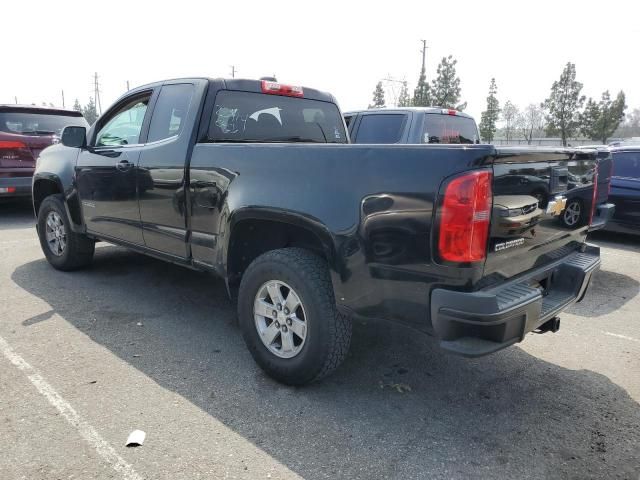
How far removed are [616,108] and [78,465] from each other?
49.1 m

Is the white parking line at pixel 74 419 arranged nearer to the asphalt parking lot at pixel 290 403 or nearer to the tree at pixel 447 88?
the asphalt parking lot at pixel 290 403

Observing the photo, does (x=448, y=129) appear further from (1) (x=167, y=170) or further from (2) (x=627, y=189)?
(1) (x=167, y=170)

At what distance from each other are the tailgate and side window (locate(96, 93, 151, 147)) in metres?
3.10

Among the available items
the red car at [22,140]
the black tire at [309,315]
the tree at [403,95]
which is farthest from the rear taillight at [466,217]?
the tree at [403,95]

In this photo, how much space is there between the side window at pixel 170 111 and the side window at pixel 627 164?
677 centimetres

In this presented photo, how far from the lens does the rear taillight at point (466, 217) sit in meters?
2.25

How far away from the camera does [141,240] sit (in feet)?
A: 14.0

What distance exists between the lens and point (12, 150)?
27.8 feet

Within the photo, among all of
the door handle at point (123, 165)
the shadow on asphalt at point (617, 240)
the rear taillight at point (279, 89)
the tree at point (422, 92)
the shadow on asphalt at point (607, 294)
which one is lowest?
the shadow on asphalt at point (617, 240)

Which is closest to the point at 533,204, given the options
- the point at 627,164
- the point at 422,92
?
the point at 627,164

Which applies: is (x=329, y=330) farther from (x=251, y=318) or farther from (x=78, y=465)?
(x=78, y=465)

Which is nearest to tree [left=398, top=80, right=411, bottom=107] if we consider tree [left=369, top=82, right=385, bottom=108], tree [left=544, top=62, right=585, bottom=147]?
tree [left=369, top=82, right=385, bottom=108]

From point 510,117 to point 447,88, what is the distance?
993 inches

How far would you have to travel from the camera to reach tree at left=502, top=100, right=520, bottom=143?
62.2m
